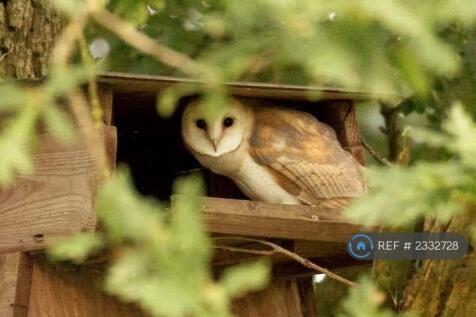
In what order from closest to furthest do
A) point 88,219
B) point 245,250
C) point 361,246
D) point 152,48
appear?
point 152,48 < point 88,219 < point 245,250 < point 361,246

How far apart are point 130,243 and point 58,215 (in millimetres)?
978

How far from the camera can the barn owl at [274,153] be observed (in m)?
3.01

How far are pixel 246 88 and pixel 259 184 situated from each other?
0.33m

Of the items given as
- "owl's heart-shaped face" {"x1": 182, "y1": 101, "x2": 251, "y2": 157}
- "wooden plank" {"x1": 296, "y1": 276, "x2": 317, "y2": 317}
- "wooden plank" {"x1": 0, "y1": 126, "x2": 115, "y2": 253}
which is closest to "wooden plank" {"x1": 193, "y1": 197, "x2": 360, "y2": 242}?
"wooden plank" {"x1": 0, "y1": 126, "x2": 115, "y2": 253}

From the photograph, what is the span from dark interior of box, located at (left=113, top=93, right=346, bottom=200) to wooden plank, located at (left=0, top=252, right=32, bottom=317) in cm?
69

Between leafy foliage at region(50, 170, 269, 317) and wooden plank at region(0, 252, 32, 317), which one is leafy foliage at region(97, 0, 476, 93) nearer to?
leafy foliage at region(50, 170, 269, 317)

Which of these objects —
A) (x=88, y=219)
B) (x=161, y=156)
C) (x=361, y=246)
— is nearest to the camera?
(x=88, y=219)

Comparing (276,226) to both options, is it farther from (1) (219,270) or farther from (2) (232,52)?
(2) (232,52)

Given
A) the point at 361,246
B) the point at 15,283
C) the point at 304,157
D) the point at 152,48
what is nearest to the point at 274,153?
the point at 304,157

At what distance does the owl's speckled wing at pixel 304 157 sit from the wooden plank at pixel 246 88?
0.08 m

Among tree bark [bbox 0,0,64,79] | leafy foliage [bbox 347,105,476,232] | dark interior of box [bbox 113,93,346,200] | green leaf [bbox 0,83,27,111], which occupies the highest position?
tree bark [bbox 0,0,64,79]

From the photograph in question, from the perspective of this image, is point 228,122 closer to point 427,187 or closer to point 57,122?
point 427,187

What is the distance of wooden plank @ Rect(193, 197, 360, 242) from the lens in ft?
8.46

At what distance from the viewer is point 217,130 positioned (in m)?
3.16
